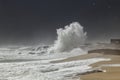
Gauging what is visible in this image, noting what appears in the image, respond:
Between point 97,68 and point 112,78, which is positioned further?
point 97,68

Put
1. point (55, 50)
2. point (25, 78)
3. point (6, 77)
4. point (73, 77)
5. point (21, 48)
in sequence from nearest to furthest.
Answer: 1. point (73, 77)
2. point (25, 78)
3. point (6, 77)
4. point (55, 50)
5. point (21, 48)

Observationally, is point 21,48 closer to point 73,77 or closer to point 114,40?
point 114,40

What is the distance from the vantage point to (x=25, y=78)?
15523 millimetres

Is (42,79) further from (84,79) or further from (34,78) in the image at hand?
(84,79)

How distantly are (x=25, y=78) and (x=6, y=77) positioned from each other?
4.75 feet

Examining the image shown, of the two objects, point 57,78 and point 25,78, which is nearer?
point 57,78

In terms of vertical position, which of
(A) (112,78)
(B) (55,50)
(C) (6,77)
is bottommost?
(A) (112,78)

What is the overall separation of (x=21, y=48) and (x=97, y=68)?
40.8m

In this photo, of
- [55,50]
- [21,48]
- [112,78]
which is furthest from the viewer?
[21,48]

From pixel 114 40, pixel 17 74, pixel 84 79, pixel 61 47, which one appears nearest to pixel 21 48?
pixel 61 47

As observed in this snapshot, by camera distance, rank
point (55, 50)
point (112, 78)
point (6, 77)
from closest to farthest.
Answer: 1. point (112, 78)
2. point (6, 77)
3. point (55, 50)

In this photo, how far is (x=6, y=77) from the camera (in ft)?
54.5

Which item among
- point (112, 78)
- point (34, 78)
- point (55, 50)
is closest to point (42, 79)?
point (34, 78)

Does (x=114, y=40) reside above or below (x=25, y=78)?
above
